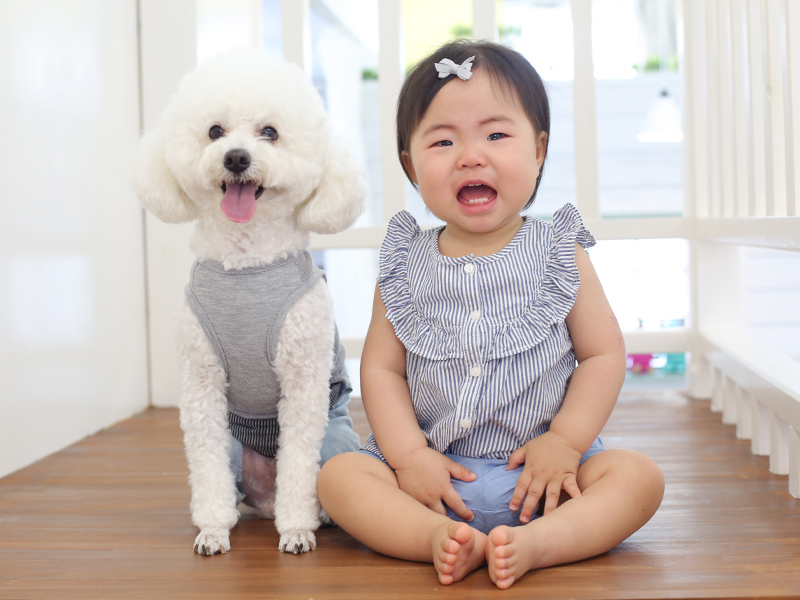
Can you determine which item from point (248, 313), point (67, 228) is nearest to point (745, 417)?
point (248, 313)

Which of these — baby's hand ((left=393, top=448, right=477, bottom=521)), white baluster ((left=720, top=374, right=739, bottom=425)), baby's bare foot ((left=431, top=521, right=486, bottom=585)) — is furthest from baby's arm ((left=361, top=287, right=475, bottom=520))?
white baluster ((left=720, top=374, right=739, bottom=425))

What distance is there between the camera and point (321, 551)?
91 cm

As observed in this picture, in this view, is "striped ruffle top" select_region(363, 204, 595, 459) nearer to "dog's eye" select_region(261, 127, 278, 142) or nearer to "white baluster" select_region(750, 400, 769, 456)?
"dog's eye" select_region(261, 127, 278, 142)

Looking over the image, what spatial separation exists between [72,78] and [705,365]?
1.58m

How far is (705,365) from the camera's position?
1.82 meters

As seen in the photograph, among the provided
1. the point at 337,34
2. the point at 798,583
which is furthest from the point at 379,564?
the point at 337,34

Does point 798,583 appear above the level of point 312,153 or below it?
below

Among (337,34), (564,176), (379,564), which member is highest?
(337,34)

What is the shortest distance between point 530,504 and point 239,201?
1.65ft

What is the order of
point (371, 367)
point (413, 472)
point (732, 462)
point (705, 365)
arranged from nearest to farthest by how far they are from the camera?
point (413, 472) → point (371, 367) → point (732, 462) → point (705, 365)

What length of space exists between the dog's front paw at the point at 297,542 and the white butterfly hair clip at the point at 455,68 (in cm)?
62

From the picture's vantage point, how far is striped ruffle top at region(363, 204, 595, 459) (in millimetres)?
966

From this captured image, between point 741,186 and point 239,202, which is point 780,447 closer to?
point 741,186

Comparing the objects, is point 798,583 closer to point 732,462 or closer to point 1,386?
point 732,462
